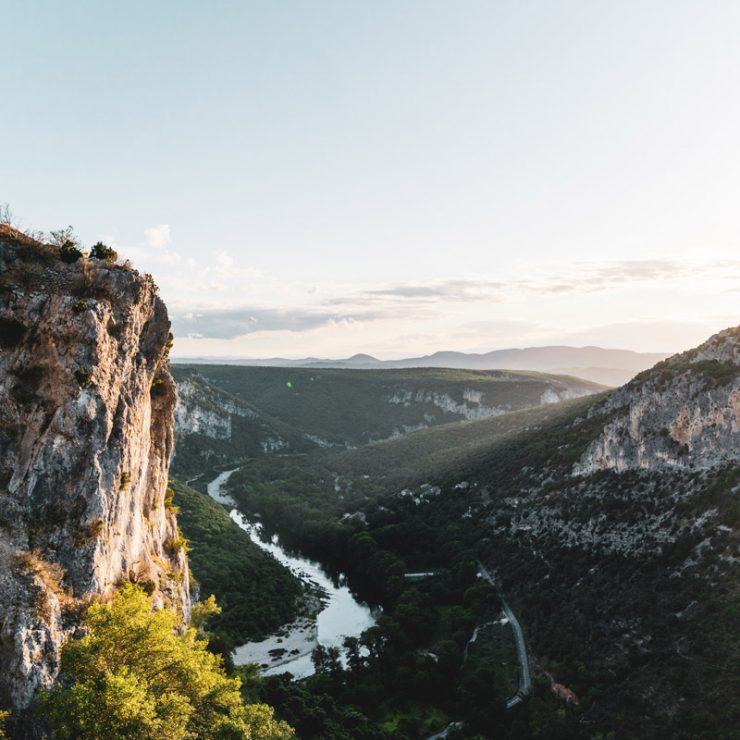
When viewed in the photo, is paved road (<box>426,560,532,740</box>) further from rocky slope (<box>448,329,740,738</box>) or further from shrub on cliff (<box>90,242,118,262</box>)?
shrub on cliff (<box>90,242,118,262</box>)

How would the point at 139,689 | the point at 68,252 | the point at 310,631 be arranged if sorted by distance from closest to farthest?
the point at 139,689
the point at 68,252
the point at 310,631

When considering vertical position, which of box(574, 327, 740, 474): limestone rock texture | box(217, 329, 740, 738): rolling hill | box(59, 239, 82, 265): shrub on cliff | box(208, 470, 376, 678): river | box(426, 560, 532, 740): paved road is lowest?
box(208, 470, 376, 678): river

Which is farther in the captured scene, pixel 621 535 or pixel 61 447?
pixel 621 535

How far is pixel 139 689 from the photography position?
27.0m

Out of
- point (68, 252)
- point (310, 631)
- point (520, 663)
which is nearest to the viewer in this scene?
point (68, 252)

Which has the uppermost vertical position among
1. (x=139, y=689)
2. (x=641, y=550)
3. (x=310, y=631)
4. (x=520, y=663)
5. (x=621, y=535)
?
(x=139, y=689)

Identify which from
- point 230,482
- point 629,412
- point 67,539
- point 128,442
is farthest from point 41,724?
point 230,482

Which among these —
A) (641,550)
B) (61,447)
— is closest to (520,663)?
(641,550)

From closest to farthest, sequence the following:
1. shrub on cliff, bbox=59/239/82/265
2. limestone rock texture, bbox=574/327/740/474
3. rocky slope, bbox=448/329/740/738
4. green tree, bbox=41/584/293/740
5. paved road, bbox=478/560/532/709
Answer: green tree, bbox=41/584/293/740 < shrub on cliff, bbox=59/239/82/265 < rocky slope, bbox=448/329/740/738 < paved road, bbox=478/560/532/709 < limestone rock texture, bbox=574/327/740/474

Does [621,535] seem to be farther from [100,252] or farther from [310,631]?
[100,252]

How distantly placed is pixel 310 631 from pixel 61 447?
70.5 meters

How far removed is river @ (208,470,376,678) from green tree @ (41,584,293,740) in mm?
49028

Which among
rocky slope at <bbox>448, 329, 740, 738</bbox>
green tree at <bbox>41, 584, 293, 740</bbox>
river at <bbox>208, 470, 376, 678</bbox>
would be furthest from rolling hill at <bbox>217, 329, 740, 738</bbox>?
green tree at <bbox>41, 584, 293, 740</bbox>

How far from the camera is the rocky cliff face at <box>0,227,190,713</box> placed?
2792 centimetres
